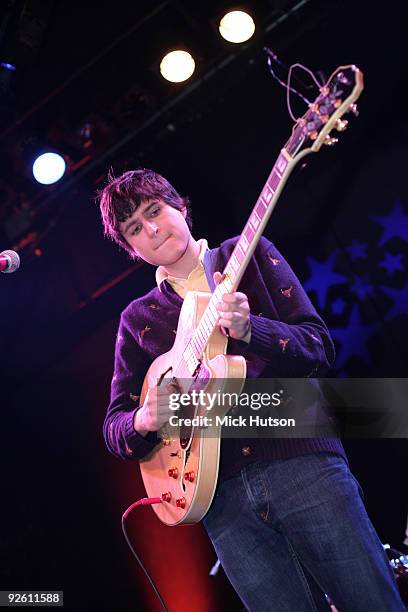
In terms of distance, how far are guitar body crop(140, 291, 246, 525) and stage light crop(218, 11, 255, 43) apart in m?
2.64

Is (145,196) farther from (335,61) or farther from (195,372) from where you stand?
(335,61)

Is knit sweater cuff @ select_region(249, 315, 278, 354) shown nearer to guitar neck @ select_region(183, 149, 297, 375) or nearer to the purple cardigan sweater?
the purple cardigan sweater

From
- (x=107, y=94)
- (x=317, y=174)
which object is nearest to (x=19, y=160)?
(x=107, y=94)

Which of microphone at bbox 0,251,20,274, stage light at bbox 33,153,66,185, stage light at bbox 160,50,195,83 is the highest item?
stage light at bbox 160,50,195,83

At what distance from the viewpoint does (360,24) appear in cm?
437

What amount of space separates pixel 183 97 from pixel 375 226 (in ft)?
5.63

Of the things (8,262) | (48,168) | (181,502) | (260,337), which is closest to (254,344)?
(260,337)

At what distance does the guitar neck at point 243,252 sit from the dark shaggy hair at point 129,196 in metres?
0.66

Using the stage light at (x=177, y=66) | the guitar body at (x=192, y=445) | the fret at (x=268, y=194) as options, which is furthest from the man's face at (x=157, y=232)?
the stage light at (x=177, y=66)

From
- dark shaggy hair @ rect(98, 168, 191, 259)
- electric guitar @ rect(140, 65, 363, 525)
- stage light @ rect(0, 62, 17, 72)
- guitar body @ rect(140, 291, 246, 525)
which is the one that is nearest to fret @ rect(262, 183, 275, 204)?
electric guitar @ rect(140, 65, 363, 525)

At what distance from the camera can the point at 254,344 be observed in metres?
1.98

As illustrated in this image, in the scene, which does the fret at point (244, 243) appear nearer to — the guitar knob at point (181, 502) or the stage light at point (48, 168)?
the guitar knob at point (181, 502)

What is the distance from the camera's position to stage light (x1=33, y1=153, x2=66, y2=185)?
15.3 ft

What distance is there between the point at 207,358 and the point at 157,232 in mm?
636
